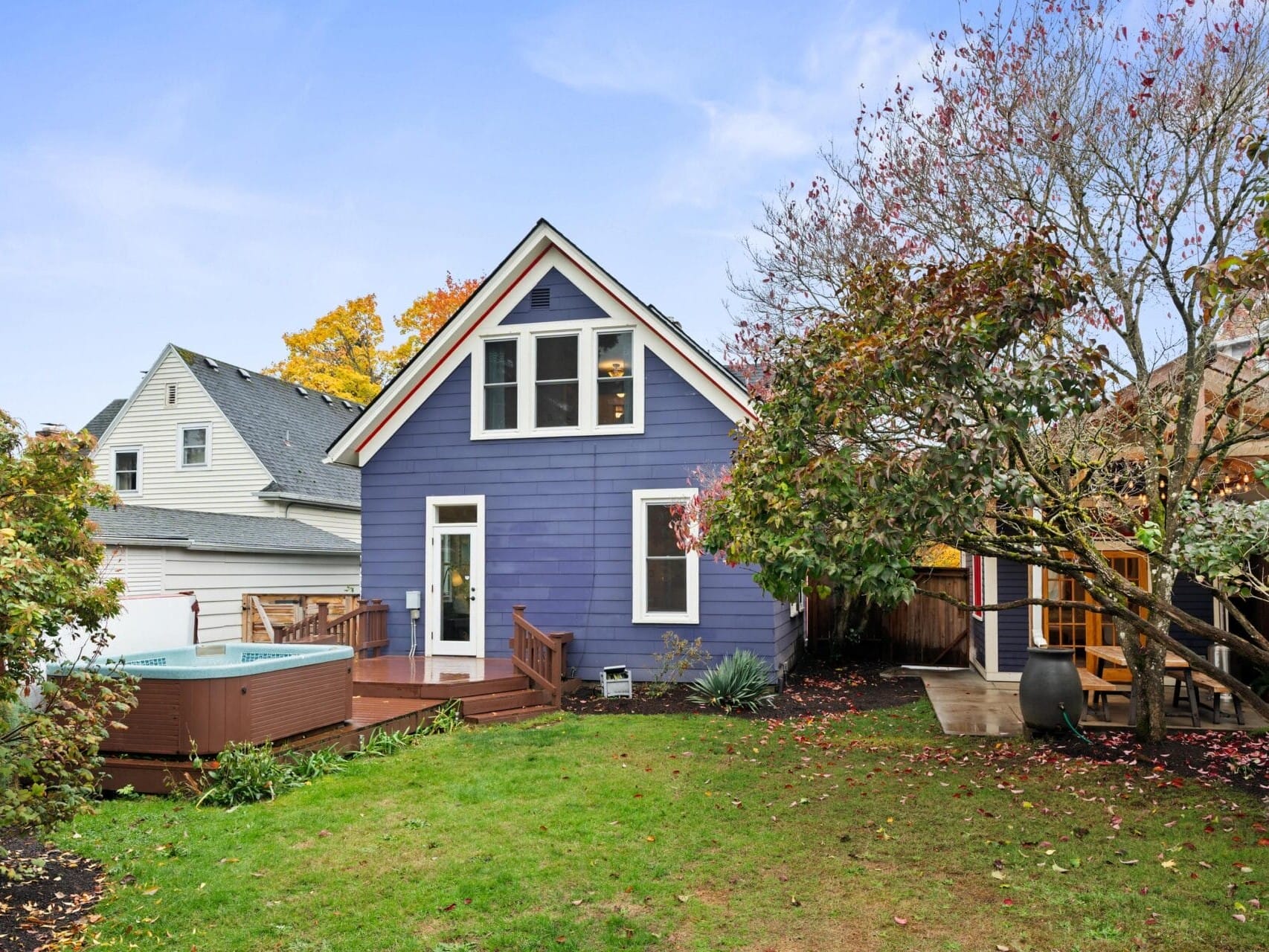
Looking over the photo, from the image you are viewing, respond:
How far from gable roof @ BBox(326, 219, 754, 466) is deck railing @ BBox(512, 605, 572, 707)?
12.3 ft

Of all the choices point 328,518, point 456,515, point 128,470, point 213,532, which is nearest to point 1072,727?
point 456,515

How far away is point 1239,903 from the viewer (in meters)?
4.50

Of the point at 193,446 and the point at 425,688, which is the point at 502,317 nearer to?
the point at 425,688

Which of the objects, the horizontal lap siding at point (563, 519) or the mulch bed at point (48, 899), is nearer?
the mulch bed at point (48, 899)

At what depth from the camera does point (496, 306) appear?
41.6 feet

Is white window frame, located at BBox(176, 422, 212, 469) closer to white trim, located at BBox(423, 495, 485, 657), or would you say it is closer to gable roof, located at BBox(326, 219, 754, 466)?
gable roof, located at BBox(326, 219, 754, 466)

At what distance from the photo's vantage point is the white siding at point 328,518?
20.3 meters

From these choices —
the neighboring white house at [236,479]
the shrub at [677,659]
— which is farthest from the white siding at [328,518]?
the shrub at [677,659]

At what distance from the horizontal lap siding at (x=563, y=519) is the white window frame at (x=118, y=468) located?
11.0m

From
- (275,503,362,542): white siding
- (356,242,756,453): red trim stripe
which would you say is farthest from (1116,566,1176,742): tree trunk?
(275,503,362,542): white siding

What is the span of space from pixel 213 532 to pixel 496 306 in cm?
804

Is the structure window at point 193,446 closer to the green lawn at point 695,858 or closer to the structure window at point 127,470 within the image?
the structure window at point 127,470

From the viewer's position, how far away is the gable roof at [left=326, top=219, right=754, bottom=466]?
38.4 feet

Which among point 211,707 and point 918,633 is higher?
point 211,707
